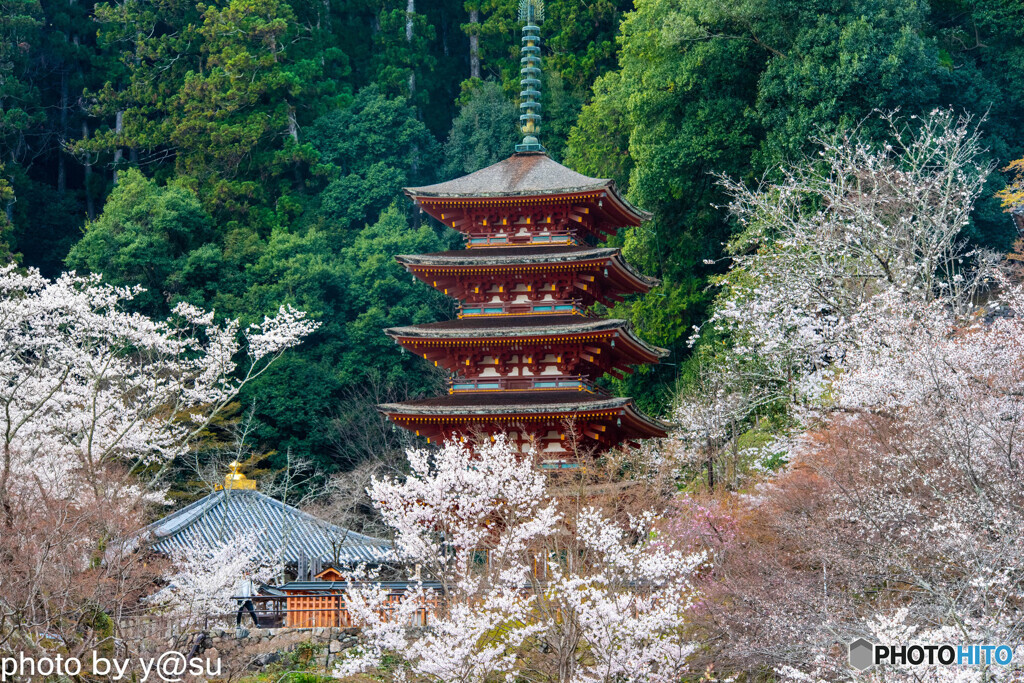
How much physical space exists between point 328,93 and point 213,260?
33.8 feet

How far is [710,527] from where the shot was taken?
60.5 feet

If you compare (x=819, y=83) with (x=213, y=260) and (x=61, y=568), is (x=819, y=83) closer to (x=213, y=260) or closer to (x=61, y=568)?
(x=213, y=260)

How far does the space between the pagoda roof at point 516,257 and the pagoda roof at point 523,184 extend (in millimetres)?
1126

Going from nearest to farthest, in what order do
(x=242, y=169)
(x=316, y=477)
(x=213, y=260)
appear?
(x=316, y=477), (x=213, y=260), (x=242, y=169)

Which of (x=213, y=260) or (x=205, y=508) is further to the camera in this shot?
(x=213, y=260)

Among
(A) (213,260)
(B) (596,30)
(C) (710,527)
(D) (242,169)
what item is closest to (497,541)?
(C) (710,527)

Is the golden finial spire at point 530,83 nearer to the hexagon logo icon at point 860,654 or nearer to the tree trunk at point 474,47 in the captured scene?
the hexagon logo icon at point 860,654

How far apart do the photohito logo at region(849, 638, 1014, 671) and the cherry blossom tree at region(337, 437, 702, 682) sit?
290 cm

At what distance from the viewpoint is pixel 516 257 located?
23062 millimetres

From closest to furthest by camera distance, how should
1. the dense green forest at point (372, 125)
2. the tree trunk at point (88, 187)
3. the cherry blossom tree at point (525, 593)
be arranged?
1. the cherry blossom tree at point (525, 593)
2. the dense green forest at point (372, 125)
3. the tree trunk at point (88, 187)

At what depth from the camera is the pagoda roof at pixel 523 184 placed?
2352 centimetres

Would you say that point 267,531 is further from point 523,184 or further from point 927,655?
point 927,655

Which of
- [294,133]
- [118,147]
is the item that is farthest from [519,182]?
[118,147]

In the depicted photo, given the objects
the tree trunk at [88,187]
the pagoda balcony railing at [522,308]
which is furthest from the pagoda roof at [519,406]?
the tree trunk at [88,187]
